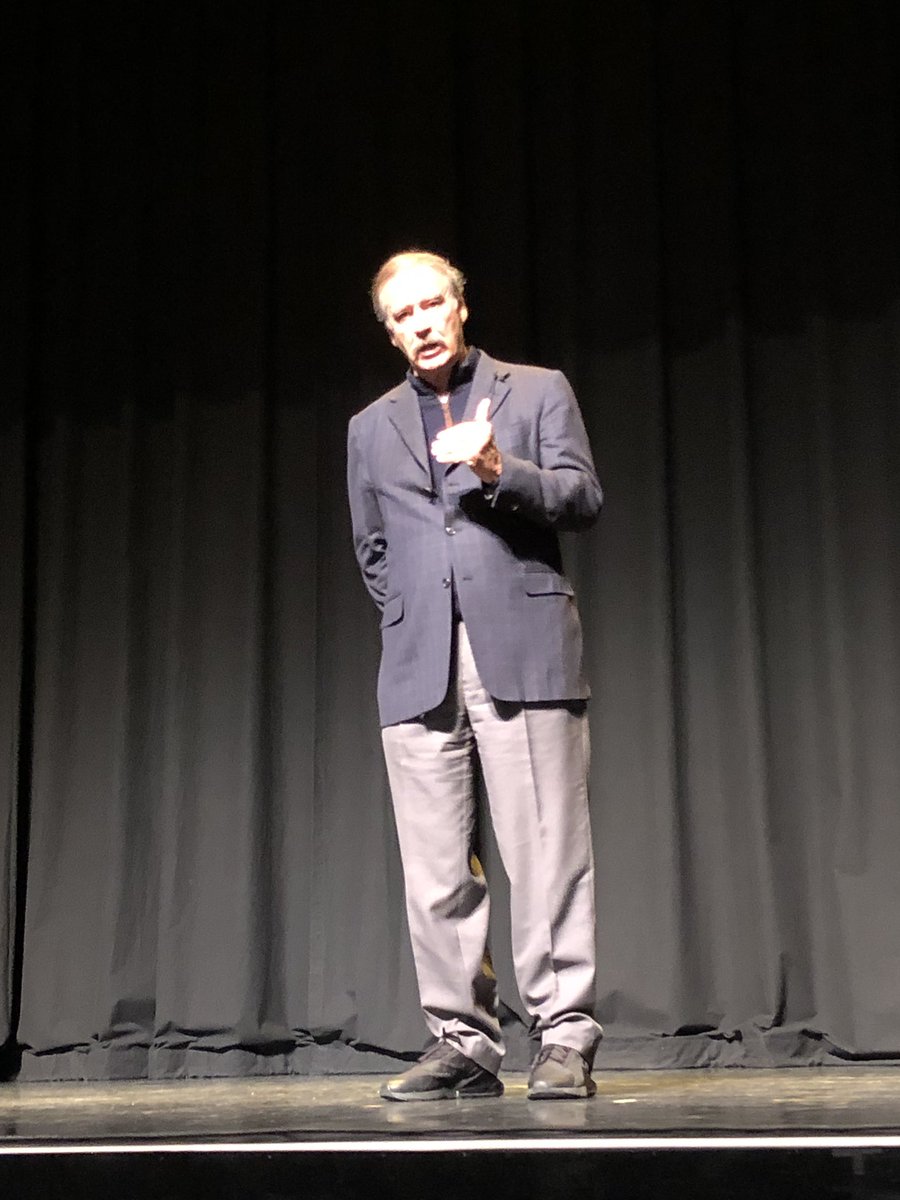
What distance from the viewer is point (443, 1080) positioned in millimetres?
2232

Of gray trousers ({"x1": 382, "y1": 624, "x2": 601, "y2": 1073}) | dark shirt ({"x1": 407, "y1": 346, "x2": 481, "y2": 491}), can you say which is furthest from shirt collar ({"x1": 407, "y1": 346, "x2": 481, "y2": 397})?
gray trousers ({"x1": 382, "y1": 624, "x2": 601, "y2": 1073})

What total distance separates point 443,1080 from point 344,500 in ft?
6.41

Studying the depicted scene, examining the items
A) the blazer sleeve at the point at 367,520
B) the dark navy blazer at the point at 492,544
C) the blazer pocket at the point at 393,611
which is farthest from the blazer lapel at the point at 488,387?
the blazer pocket at the point at 393,611

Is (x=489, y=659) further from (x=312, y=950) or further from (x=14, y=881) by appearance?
(x=14, y=881)

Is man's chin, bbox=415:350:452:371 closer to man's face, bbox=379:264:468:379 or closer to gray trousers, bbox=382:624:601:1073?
man's face, bbox=379:264:468:379

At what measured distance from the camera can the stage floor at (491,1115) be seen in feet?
5.52

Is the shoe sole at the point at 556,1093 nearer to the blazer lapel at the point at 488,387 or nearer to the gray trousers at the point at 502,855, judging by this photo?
the gray trousers at the point at 502,855

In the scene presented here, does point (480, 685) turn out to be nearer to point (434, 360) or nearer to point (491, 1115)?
point (434, 360)

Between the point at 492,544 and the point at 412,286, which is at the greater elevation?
the point at 412,286

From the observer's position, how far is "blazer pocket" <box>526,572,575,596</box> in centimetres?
237

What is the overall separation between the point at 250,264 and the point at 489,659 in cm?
213

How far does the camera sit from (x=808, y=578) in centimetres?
362

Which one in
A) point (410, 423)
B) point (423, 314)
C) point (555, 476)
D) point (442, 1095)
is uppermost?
point (423, 314)

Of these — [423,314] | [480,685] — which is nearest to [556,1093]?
[480,685]
